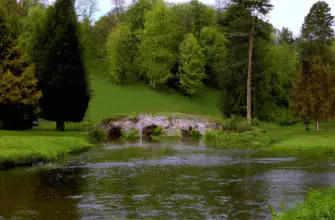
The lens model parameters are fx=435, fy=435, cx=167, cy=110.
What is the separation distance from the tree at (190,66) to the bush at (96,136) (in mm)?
37407

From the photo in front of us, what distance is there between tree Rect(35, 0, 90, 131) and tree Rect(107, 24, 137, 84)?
A: 3497 centimetres

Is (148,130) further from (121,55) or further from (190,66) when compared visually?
(121,55)

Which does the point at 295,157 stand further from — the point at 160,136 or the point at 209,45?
the point at 209,45

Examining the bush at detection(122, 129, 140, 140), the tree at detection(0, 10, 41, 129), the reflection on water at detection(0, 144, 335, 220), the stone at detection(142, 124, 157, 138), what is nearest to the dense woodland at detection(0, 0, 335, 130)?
the tree at detection(0, 10, 41, 129)

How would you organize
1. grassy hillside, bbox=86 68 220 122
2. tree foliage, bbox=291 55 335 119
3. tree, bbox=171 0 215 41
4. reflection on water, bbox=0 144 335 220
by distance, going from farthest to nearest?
tree, bbox=171 0 215 41, grassy hillside, bbox=86 68 220 122, tree foliage, bbox=291 55 335 119, reflection on water, bbox=0 144 335 220

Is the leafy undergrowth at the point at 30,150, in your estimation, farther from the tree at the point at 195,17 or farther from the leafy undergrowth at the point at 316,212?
the tree at the point at 195,17

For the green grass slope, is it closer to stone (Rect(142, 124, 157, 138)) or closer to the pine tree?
stone (Rect(142, 124, 157, 138))

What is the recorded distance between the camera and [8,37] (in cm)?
4150

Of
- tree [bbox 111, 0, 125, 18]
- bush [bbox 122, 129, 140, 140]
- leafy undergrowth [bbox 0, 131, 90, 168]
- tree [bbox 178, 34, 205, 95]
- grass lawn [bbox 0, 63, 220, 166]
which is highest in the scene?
tree [bbox 111, 0, 125, 18]

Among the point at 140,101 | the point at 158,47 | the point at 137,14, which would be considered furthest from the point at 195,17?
the point at 140,101

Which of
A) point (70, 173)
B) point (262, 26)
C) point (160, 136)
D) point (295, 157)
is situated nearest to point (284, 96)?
point (262, 26)

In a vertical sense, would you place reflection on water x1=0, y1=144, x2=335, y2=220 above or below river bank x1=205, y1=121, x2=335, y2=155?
below

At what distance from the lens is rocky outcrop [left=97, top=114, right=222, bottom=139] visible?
5184cm

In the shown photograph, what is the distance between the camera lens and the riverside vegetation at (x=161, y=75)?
135ft
